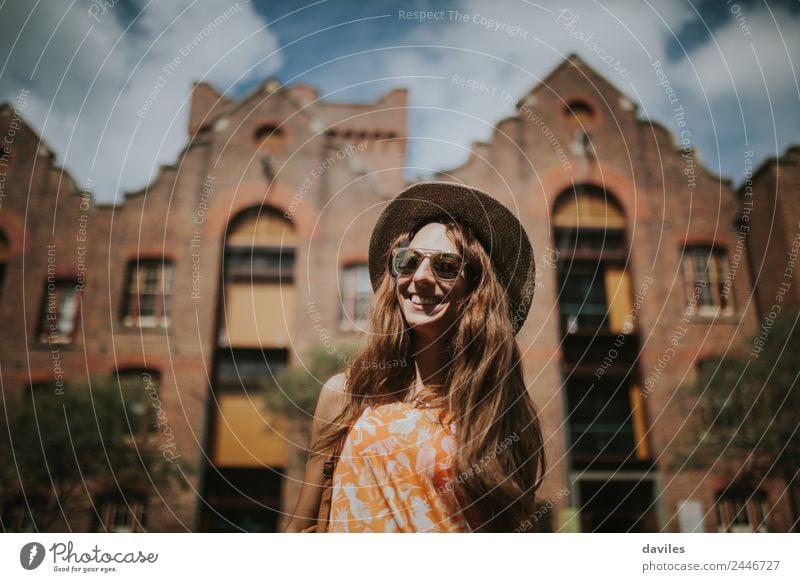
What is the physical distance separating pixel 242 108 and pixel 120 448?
5.76 meters

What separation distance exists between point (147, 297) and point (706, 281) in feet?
28.0

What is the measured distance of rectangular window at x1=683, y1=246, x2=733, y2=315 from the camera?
938cm

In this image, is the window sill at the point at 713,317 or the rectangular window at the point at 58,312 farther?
the window sill at the point at 713,317

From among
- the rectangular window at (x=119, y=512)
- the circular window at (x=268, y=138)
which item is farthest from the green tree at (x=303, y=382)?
the circular window at (x=268, y=138)

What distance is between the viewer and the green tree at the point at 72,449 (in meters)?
7.20

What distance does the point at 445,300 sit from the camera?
2234 mm

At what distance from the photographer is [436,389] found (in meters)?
2.14

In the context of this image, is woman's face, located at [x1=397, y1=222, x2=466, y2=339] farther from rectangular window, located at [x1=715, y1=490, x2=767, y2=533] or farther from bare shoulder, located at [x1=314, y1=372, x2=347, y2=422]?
rectangular window, located at [x1=715, y1=490, x2=767, y2=533]

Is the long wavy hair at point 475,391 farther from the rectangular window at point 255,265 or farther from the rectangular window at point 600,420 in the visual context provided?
the rectangular window at point 600,420

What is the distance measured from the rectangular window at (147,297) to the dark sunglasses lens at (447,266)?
24.0 ft

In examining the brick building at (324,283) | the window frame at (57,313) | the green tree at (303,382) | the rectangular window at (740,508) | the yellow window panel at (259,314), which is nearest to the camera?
the green tree at (303,382)

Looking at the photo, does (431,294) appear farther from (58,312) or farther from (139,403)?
(58,312)

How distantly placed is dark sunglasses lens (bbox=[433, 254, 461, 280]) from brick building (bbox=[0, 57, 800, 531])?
6246 mm

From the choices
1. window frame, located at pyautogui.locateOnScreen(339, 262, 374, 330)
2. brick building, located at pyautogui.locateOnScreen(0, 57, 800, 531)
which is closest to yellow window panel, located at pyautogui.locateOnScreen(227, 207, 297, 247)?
brick building, located at pyautogui.locateOnScreen(0, 57, 800, 531)
